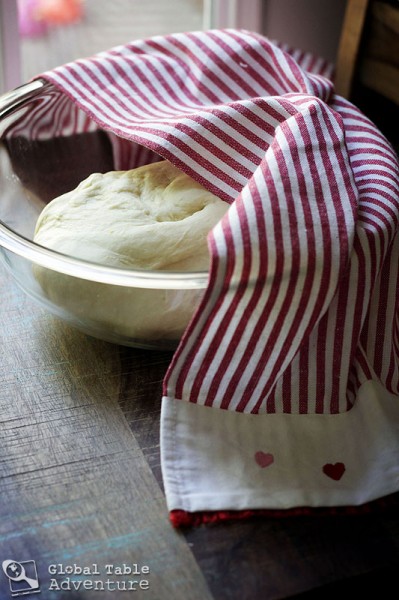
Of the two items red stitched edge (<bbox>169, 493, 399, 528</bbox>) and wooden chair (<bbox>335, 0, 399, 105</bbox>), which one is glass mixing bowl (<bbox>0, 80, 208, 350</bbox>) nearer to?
red stitched edge (<bbox>169, 493, 399, 528</bbox>)

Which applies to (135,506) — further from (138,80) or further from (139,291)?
(138,80)

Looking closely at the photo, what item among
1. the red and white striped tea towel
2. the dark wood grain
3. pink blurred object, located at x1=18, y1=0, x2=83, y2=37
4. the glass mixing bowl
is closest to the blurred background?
pink blurred object, located at x1=18, y1=0, x2=83, y2=37

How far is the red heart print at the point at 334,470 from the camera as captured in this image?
52 centimetres

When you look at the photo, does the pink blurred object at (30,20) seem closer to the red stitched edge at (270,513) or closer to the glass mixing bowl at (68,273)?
the glass mixing bowl at (68,273)

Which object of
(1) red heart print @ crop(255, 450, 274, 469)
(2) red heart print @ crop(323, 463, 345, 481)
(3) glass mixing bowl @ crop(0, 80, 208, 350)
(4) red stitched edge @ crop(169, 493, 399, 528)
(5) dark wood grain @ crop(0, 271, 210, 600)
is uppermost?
(3) glass mixing bowl @ crop(0, 80, 208, 350)

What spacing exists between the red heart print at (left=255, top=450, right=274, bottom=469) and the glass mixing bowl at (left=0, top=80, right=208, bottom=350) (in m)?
0.11

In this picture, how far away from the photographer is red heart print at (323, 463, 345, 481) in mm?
524

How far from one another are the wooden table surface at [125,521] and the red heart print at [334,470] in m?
0.03

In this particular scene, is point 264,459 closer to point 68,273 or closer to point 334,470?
point 334,470

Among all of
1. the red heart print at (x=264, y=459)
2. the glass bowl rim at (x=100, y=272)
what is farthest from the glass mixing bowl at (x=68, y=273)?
the red heart print at (x=264, y=459)

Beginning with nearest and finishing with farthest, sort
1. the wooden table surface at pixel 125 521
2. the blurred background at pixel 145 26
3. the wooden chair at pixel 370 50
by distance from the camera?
the wooden table surface at pixel 125 521
the wooden chair at pixel 370 50
the blurred background at pixel 145 26

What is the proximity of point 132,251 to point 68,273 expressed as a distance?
0.06 m

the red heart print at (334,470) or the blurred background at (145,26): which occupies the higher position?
the blurred background at (145,26)

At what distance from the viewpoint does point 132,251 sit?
580mm
